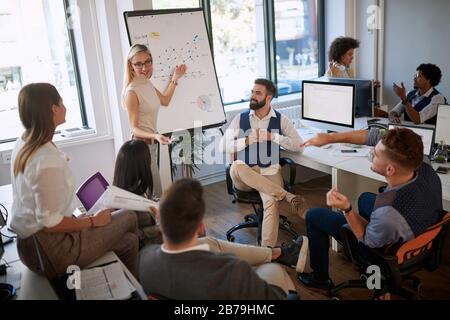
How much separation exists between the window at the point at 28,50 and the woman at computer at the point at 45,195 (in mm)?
2235

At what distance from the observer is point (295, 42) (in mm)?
5496


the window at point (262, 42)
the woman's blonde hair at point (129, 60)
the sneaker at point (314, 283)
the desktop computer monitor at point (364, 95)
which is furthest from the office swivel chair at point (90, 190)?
the window at point (262, 42)

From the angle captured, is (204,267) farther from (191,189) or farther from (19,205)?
(19,205)

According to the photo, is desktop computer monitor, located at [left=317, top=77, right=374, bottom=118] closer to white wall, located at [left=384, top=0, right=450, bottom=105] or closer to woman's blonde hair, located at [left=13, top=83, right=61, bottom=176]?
white wall, located at [left=384, top=0, right=450, bottom=105]

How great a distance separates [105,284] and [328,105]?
2.42 metres

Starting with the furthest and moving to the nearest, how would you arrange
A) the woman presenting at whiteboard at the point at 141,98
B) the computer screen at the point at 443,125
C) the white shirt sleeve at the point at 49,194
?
the woman presenting at whiteboard at the point at 141,98 < the computer screen at the point at 443,125 < the white shirt sleeve at the point at 49,194

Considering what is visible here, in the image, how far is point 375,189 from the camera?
3.35 meters

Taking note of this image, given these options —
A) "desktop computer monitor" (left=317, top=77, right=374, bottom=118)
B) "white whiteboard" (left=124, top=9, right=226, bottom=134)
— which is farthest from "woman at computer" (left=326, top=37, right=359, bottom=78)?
"white whiteboard" (left=124, top=9, right=226, bottom=134)

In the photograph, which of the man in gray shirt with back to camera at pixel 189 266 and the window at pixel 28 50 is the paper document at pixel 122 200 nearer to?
the man in gray shirt with back to camera at pixel 189 266

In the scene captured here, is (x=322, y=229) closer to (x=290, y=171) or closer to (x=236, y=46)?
(x=290, y=171)

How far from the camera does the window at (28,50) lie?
3863 mm

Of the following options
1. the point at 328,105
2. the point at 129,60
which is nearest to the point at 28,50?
the point at 129,60

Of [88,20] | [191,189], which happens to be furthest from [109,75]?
[191,189]

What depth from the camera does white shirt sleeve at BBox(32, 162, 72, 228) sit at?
186 centimetres
